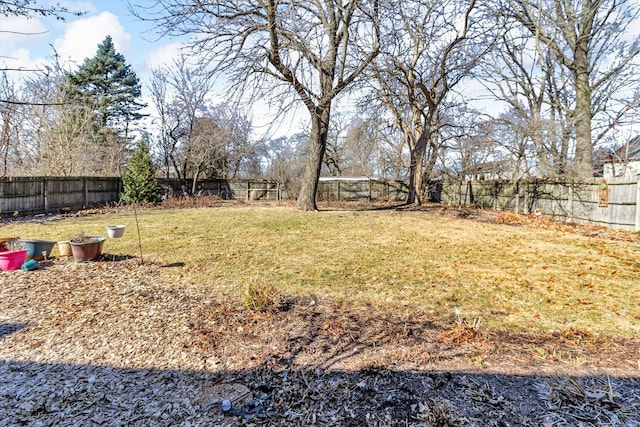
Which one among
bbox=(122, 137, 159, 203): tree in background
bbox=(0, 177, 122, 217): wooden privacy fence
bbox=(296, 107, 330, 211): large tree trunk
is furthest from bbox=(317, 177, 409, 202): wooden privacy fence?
bbox=(0, 177, 122, 217): wooden privacy fence

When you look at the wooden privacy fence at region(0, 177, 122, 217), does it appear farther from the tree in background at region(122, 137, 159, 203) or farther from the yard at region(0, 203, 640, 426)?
the yard at region(0, 203, 640, 426)

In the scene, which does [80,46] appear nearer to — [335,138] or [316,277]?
[316,277]

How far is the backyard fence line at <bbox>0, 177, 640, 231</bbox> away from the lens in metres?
8.40

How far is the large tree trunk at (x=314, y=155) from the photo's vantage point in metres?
10.8

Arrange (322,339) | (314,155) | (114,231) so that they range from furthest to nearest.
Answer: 1. (314,155)
2. (114,231)
3. (322,339)

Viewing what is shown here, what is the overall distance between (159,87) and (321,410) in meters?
19.0

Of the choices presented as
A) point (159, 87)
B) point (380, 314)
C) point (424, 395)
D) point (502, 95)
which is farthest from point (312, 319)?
point (159, 87)

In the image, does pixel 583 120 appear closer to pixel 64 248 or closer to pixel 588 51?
pixel 588 51

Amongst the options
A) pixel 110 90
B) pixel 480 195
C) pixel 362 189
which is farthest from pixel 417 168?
pixel 110 90

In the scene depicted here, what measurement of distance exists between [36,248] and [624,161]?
53.0 ft

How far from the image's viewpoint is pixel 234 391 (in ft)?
6.72

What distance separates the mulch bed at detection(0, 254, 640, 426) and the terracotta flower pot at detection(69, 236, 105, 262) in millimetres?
1404

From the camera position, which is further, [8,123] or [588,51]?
[588,51]

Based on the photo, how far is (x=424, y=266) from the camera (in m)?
4.89
